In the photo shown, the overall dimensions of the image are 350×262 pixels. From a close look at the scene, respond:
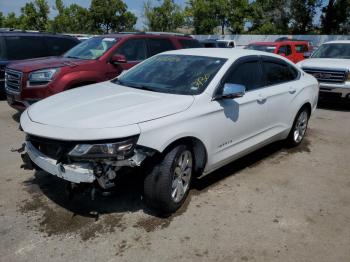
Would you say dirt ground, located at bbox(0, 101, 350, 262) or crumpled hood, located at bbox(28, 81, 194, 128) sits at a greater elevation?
crumpled hood, located at bbox(28, 81, 194, 128)

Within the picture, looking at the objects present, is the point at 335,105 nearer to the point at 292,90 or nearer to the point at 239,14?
the point at 292,90

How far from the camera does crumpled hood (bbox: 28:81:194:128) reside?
144 inches

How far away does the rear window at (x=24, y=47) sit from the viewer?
32.9 feet

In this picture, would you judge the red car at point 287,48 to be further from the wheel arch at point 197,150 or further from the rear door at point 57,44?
the wheel arch at point 197,150

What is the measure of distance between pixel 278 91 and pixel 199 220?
2.50 meters

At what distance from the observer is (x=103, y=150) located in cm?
350

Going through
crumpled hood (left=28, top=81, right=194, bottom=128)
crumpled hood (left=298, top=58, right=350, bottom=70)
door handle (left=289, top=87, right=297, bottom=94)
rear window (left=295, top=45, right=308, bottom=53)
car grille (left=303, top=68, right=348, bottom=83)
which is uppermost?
crumpled hood (left=28, top=81, right=194, bottom=128)

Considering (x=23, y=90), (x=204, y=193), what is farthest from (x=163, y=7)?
(x=204, y=193)

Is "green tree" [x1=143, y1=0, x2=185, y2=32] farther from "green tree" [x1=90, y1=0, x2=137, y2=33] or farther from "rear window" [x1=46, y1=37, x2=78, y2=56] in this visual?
"rear window" [x1=46, y1=37, x2=78, y2=56]

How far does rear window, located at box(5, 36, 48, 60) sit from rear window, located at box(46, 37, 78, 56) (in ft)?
0.57

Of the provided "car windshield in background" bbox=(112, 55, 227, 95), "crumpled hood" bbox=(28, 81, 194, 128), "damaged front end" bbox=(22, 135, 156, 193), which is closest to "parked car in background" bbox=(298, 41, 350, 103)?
"car windshield in background" bbox=(112, 55, 227, 95)

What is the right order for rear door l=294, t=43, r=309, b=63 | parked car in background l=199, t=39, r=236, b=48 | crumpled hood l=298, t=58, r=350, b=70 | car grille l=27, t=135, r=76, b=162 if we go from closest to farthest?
1. car grille l=27, t=135, r=76, b=162
2. crumpled hood l=298, t=58, r=350, b=70
3. rear door l=294, t=43, r=309, b=63
4. parked car in background l=199, t=39, r=236, b=48

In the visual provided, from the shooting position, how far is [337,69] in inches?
396

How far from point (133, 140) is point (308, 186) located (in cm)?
257
